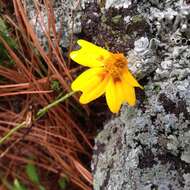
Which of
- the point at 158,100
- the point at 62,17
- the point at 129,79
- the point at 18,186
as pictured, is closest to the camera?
the point at 129,79

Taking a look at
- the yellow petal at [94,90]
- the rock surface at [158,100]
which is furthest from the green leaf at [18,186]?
the yellow petal at [94,90]

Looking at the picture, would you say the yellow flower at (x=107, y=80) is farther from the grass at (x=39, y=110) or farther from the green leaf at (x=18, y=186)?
the green leaf at (x=18, y=186)

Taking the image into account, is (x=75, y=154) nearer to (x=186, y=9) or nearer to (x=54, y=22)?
(x=54, y=22)

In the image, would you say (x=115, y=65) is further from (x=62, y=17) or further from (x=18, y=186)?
(x=18, y=186)

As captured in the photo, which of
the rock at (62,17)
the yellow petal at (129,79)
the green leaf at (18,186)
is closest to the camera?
the yellow petal at (129,79)

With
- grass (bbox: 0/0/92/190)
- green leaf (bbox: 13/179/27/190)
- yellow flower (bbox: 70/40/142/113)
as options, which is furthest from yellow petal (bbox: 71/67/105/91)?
green leaf (bbox: 13/179/27/190)

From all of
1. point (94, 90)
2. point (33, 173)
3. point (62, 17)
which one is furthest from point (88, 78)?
point (33, 173)
